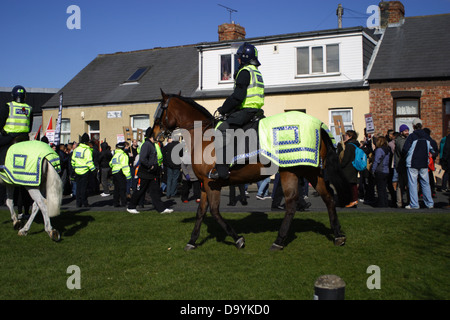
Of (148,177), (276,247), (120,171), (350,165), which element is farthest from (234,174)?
(120,171)

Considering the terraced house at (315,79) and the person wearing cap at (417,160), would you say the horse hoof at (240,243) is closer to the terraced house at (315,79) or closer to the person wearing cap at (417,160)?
the person wearing cap at (417,160)

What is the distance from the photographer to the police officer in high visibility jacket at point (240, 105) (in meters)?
7.85

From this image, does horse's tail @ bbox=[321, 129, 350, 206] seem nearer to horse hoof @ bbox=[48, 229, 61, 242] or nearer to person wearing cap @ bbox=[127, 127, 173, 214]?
horse hoof @ bbox=[48, 229, 61, 242]

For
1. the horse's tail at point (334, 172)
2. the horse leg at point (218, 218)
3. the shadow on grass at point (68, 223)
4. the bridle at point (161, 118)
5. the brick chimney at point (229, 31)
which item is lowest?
the shadow on grass at point (68, 223)

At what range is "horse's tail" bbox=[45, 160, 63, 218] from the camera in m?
8.81

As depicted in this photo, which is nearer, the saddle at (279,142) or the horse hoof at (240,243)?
the saddle at (279,142)

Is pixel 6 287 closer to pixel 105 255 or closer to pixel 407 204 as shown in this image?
pixel 105 255

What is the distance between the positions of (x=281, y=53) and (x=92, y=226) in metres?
17.8

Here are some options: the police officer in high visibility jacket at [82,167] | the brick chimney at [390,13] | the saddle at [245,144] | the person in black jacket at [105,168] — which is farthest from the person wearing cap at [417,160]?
the brick chimney at [390,13]

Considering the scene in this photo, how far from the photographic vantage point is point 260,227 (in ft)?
32.6

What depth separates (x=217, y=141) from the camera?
802cm

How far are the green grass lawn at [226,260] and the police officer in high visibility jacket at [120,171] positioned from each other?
172 inches

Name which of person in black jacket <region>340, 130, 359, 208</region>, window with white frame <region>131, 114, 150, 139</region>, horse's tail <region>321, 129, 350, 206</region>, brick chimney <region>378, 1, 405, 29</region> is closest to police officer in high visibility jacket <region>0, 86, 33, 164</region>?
horse's tail <region>321, 129, 350, 206</region>
